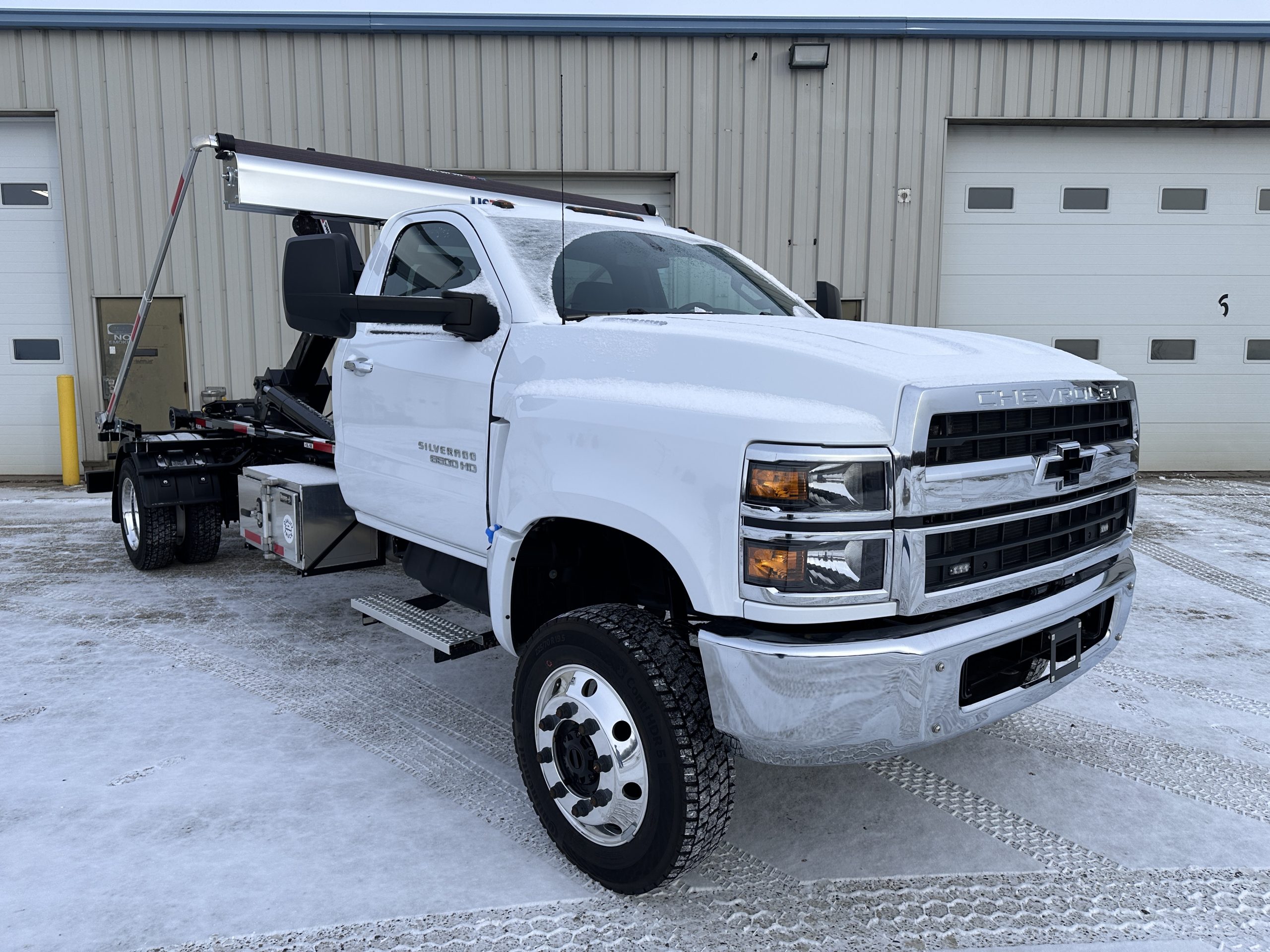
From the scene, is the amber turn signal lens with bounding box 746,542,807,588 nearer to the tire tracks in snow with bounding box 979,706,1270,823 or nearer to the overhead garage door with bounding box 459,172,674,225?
the tire tracks in snow with bounding box 979,706,1270,823

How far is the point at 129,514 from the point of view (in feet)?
21.2

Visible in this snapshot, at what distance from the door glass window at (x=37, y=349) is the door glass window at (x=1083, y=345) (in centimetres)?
1218

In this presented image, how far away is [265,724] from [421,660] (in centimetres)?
97

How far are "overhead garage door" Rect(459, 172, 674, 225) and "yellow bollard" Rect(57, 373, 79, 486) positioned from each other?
17.8ft

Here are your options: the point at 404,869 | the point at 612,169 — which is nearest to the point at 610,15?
the point at 612,169

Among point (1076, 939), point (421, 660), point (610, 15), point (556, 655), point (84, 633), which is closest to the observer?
point (1076, 939)

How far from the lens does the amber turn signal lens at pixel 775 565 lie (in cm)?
219

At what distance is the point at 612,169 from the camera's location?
1078cm

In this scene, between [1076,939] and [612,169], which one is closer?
[1076,939]

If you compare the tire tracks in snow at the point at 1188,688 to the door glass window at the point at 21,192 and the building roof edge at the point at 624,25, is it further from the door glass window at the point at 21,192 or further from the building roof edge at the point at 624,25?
the door glass window at the point at 21,192

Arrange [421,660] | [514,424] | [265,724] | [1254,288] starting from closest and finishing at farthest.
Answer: [514,424]
[265,724]
[421,660]
[1254,288]

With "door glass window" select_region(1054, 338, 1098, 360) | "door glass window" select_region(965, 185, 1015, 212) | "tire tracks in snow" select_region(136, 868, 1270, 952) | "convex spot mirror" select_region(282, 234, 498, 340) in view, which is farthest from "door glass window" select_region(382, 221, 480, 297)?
"door glass window" select_region(1054, 338, 1098, 360)

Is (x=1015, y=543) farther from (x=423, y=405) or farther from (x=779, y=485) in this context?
(x=423, y=405)

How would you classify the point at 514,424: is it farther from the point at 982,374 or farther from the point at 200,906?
the point at 200,906
